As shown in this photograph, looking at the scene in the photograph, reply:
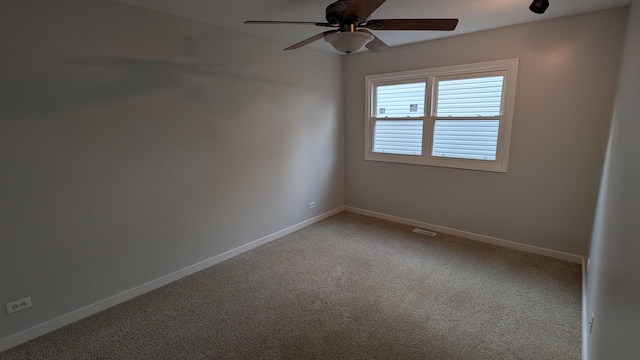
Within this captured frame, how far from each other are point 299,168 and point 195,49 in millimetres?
1888

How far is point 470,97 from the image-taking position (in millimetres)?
3508

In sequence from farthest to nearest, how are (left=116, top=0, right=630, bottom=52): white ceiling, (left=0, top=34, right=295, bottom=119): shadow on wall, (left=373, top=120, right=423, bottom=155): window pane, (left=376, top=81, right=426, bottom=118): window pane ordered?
(left=373, top=120, right=423, bottom=155): window pane → (left=376, top=81, right=426, bottom=118): window pane → (left=116, top=0, right=630, bottom=52): white ceiling → (left=0, top=34, right=295, bottom=119): shadow on wall

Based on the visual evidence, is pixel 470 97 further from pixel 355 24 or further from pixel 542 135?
pixel 355 24

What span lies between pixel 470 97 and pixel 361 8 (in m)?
2.43

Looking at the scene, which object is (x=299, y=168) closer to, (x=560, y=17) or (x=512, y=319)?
(x=512, y=319)

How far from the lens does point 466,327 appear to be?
→ 2197 millimetres

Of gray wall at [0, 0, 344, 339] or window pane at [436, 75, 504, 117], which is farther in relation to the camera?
window pane at [436, 75, 504, 117]

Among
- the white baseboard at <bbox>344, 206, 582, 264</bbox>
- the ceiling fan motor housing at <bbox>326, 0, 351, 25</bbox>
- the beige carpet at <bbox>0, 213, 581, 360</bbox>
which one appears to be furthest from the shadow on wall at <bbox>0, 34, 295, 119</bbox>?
the white baseboard at <bbox>344, 206, 582, 264</bbox>

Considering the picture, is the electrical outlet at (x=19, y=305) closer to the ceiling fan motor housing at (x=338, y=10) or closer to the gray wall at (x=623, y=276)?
the ceiling fan motor housing at (x=338, y=10)

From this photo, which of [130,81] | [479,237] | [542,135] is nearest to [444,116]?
[542,135]

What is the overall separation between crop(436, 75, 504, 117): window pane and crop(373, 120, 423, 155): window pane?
15.5 inches

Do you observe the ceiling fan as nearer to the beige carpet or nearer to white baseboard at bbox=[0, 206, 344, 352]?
the beige carpet

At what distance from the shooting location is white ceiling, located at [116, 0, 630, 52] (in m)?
2.36

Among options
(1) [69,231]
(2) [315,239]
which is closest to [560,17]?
(2) [315,239]
